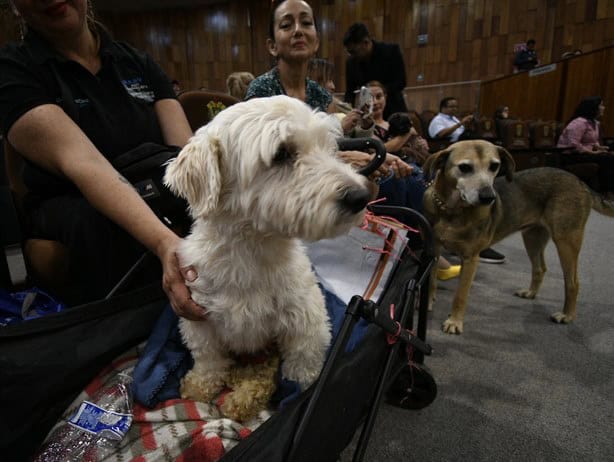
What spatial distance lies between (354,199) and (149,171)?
0.76m

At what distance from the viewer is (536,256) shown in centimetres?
231

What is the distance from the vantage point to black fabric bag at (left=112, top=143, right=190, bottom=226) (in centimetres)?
118

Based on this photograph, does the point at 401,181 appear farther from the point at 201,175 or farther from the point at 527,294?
the point at 527,294

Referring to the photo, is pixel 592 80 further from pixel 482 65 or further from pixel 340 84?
pixel 340 84

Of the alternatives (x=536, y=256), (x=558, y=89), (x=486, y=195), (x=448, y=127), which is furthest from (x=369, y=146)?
(x=558, y=89)

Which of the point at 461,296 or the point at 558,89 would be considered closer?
the point at 461,296

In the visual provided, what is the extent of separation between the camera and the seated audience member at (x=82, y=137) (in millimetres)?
1010

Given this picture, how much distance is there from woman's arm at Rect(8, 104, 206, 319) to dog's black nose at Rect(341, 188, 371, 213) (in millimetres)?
452

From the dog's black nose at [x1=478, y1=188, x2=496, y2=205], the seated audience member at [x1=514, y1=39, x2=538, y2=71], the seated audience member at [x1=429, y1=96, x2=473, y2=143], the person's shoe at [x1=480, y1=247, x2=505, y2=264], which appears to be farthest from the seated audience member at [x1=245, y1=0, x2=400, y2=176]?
the seated audience member at [x1=514, y1=39, x2=538, y2=71]

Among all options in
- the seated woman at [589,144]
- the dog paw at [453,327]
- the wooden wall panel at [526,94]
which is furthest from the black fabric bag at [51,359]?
the wooden wall panel at [526,94]

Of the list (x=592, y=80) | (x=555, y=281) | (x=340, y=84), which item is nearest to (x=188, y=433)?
(x=555, y=281)

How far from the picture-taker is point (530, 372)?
5.35ft

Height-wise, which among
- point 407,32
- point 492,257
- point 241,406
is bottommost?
point 492,257

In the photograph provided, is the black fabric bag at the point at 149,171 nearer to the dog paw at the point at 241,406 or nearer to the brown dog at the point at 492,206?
the dog paw at the point at 241,406
